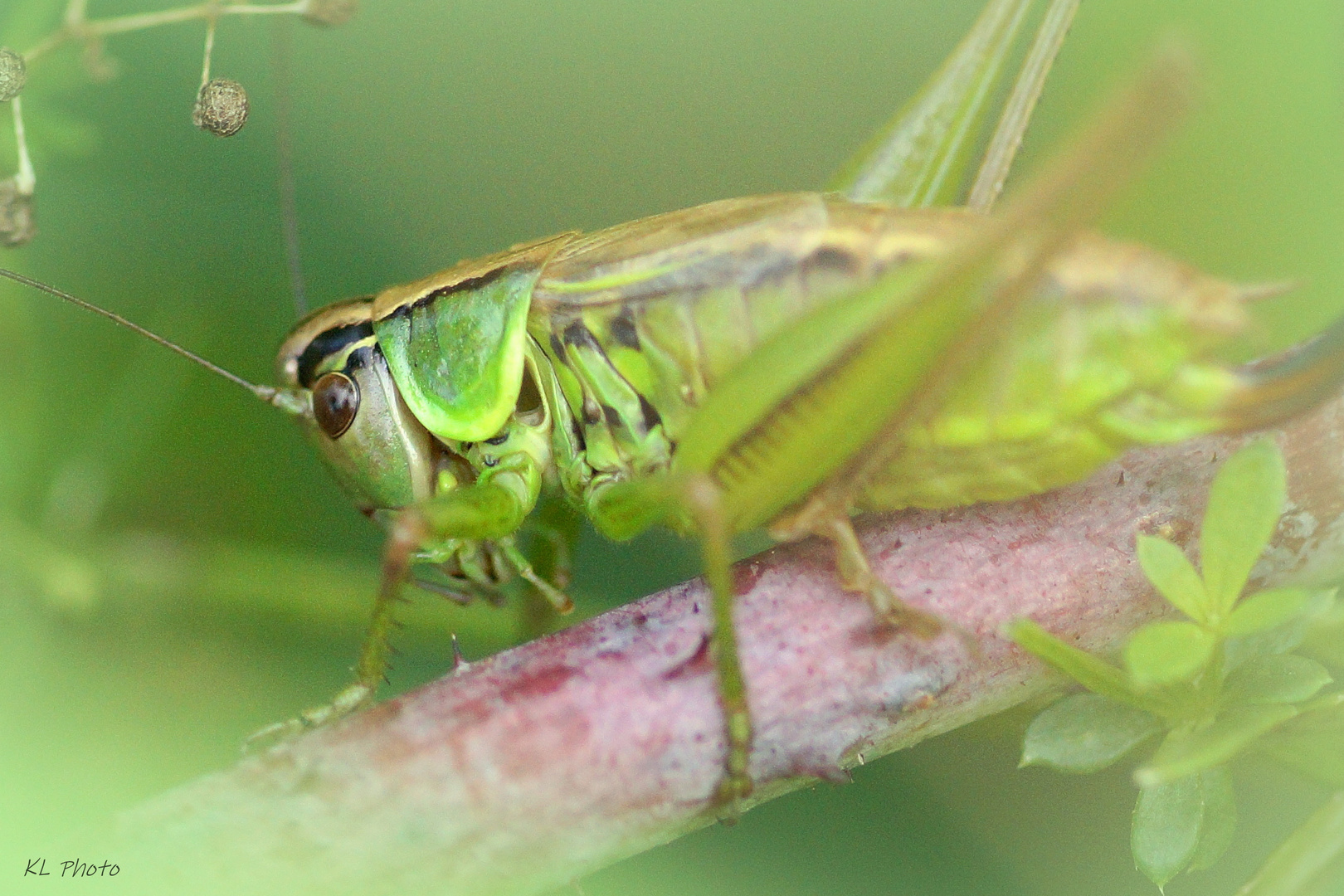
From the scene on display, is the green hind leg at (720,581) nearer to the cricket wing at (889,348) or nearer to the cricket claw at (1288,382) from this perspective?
the cricket wing at (889,348)

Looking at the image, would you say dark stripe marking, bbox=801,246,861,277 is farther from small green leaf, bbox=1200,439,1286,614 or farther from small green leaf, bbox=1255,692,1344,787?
small green leaf, bbox=1255,692,1344,787

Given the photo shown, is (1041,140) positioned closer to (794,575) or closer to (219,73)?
(794,575)

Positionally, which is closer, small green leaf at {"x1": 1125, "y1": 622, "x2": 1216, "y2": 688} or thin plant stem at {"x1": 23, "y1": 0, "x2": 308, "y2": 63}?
small green leaf at {"x1": 1125, "y1": 622, "x2": 1216, "y2": 688}

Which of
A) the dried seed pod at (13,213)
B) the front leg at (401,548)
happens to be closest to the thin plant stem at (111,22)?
the dried seed pod at (13,213)

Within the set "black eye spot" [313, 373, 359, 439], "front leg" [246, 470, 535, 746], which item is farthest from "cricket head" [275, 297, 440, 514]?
"front leg" [246, 470, 535, 746]

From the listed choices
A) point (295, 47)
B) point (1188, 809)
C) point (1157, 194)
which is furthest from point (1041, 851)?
point (295, 47)
